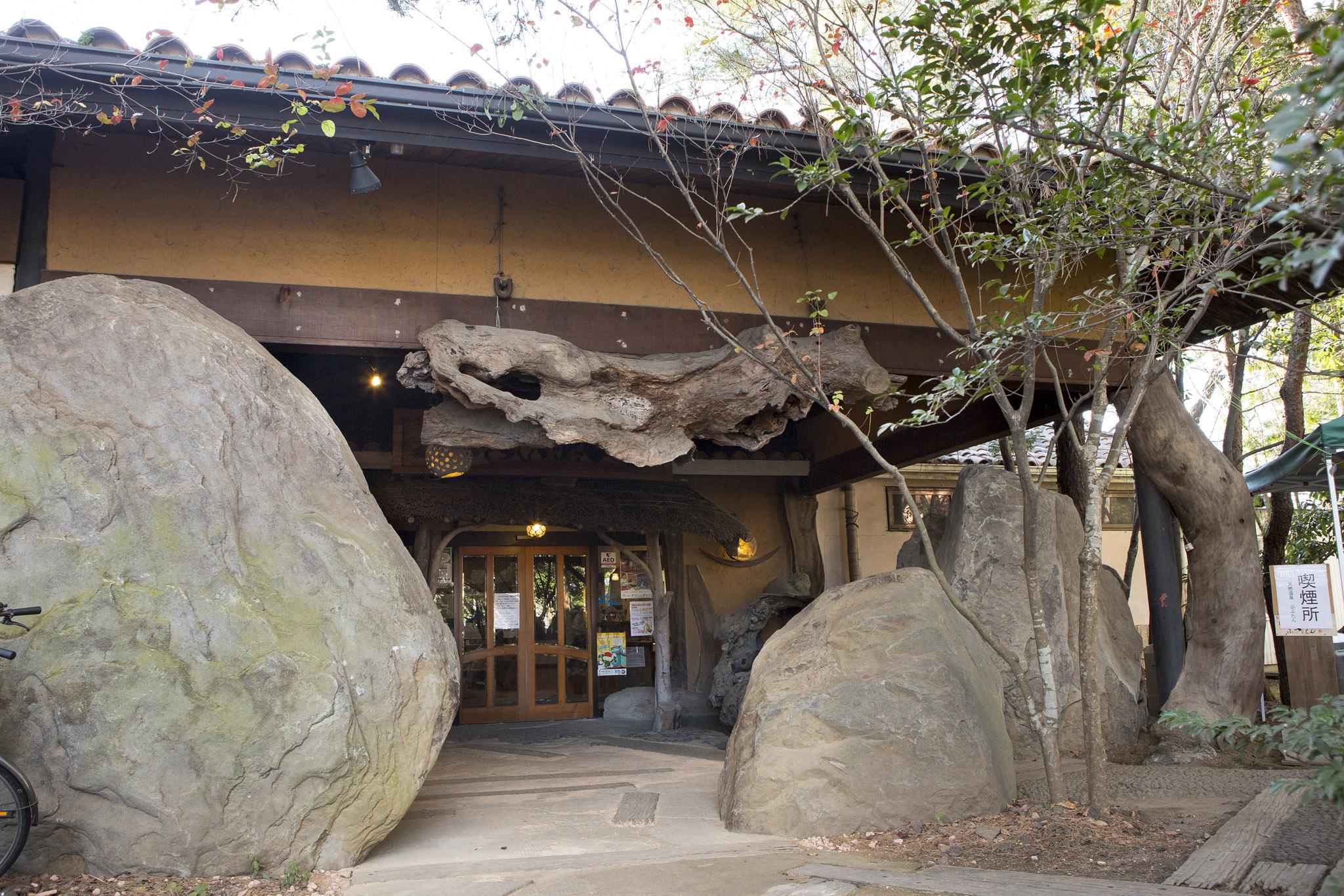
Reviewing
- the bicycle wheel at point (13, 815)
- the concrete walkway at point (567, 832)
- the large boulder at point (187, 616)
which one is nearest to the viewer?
the bicycle wheel at point (13, 815)

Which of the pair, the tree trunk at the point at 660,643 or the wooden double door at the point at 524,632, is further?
the wooden double door at the point at 524,632

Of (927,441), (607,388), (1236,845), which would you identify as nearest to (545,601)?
(927,441)

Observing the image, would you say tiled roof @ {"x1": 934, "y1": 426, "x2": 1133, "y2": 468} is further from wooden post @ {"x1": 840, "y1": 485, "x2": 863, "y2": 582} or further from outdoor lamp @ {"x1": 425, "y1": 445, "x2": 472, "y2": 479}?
outdoor lamp @ {"x1": 425, "y1": 445, "x2": 472, "y2": 479}

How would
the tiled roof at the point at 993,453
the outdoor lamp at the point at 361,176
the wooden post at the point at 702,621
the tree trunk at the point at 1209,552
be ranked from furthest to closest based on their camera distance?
the tiled roof at the point at 993,453 < the wooden post at the point at 702,621 < the tree trunk at the point at 1209,552 < the outdoor lamp at the point at 361,176

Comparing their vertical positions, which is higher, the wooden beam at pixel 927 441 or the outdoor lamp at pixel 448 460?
the wooden beam at pixel 927 441

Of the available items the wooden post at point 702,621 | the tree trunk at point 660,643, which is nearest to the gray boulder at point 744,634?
the wooden post at point 702,621

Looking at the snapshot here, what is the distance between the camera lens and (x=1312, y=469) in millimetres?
7520

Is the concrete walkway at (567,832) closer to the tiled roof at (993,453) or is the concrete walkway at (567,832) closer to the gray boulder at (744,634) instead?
the gray boulder at (744,634)

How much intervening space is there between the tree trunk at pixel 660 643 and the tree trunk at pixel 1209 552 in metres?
5.07

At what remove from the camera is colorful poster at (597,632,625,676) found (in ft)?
37.3

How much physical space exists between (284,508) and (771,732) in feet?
8.88

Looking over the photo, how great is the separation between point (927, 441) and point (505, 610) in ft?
17.4

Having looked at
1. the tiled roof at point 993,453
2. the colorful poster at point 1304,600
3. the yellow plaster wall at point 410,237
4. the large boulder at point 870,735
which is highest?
the yellow plaster wall at point 410,237

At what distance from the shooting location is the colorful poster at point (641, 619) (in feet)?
37.9
